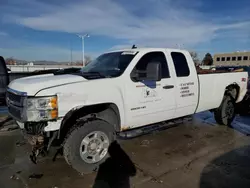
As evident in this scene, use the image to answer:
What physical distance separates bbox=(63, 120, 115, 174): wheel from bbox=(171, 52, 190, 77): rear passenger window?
205cm

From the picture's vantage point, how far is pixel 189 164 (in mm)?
4137

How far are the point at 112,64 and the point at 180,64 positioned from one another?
1619 millimetres

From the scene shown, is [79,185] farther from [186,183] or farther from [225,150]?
[225,150]

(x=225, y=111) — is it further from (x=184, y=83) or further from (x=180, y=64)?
(x=180, y=64)

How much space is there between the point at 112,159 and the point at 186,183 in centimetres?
146

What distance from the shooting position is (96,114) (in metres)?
4.00

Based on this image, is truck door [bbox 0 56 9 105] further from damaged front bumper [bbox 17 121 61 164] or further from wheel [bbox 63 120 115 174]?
wheel [bbox 63 120 115 174]

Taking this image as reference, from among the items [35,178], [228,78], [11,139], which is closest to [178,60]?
[228,78]

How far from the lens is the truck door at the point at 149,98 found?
4.11m

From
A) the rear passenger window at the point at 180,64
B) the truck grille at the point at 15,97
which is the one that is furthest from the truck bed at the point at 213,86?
the truck grille at the point at 15,97

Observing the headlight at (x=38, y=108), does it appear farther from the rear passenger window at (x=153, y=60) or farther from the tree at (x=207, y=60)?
the tree at (x=207, y=60)

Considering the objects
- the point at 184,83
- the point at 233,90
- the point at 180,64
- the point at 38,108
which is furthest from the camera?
the point at 233,90

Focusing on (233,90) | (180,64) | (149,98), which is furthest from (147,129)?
(233,90)

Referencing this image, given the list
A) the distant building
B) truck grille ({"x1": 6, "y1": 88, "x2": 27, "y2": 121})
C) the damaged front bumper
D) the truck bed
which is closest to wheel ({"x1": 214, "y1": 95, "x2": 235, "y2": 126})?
the truck bed
